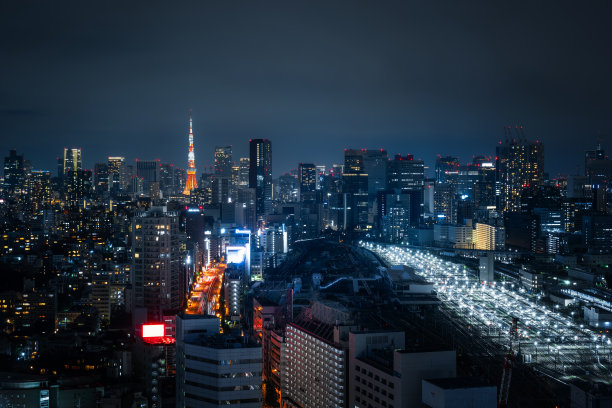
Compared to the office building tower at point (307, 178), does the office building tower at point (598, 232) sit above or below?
below

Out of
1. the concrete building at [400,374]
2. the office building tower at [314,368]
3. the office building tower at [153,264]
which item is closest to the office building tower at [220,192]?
the office building tower at [153,264]

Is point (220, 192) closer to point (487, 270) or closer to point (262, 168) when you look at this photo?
point (262, 168)

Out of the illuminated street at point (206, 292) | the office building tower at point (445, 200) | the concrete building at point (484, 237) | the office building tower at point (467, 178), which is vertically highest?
the office building tower at point (467, 178)

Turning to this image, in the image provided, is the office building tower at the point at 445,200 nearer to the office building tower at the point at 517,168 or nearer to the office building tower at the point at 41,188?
the office building tower at the point at 517,168

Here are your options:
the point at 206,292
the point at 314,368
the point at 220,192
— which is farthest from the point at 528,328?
the point at 220,192

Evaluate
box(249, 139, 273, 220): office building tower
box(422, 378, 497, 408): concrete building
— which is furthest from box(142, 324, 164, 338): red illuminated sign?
box(249, 139, 273, 220): office building tower

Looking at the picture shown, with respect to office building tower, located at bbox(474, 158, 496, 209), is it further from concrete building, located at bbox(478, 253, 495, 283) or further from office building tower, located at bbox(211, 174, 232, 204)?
concrete building, located at bbox(478, 253, 495, 283)
